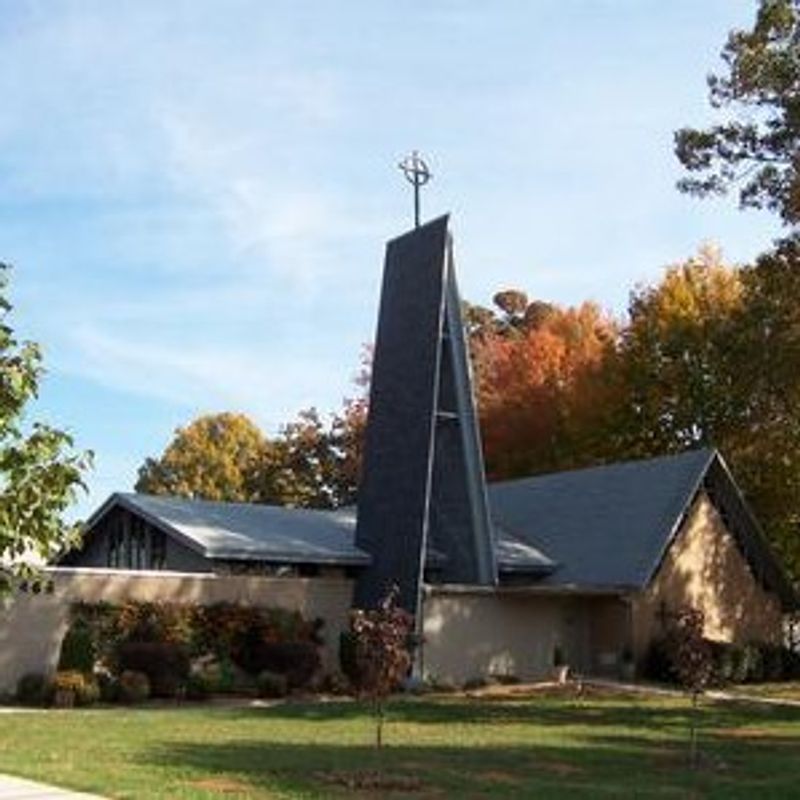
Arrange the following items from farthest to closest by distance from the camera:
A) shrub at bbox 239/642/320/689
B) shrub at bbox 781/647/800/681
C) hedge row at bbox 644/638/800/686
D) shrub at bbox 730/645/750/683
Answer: shrub at bbox 781/647/800/681 → shrub at bbox 730/645/750/683 → hedge row at bbox 644/638/800/686 → shrub at bbox 239/642/320/689

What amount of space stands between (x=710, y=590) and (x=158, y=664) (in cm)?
1661

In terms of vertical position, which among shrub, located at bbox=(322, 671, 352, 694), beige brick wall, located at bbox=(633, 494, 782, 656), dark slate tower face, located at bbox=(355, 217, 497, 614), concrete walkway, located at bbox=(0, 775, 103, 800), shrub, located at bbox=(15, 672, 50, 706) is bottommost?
concrete walkway, located at bbox=(0, 775, 103, 800)

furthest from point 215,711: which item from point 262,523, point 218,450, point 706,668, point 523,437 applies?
point 218,450

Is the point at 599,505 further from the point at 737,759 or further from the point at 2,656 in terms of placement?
the point at 737,759

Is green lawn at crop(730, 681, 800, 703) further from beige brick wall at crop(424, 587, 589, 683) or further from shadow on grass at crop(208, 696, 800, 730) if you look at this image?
beige brick wall at crop(424, 587, 589, 683)

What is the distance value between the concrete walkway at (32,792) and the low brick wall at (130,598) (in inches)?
586

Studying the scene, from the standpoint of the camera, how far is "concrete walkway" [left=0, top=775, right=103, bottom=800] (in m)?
12.8

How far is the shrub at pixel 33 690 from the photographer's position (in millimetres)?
29828

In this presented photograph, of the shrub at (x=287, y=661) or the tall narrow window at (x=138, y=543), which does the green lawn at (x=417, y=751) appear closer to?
the shrub at (x=287, y=661)

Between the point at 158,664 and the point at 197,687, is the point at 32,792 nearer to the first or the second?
the point at 158,664

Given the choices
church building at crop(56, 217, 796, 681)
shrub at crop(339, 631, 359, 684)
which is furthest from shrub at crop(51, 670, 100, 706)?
shrub at crop(339, 631, 359, 684)

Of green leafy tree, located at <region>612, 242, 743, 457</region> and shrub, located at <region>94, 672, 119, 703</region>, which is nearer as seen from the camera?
shrub, located at <region>94, 672, 119, 703</region>

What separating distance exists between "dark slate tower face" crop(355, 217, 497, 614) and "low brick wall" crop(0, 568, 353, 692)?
1317 mm

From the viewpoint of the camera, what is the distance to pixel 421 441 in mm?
37062
